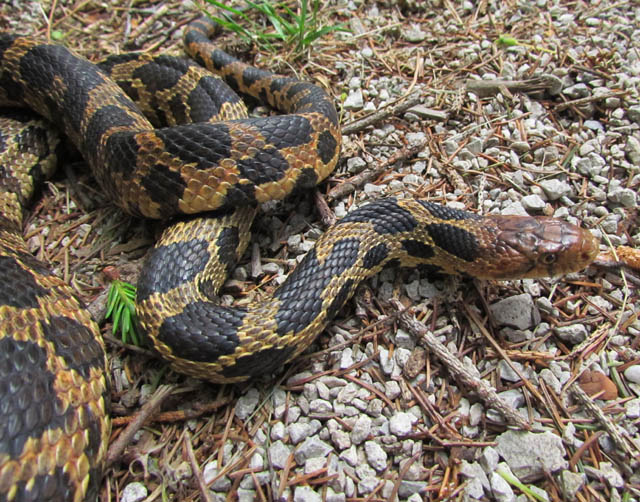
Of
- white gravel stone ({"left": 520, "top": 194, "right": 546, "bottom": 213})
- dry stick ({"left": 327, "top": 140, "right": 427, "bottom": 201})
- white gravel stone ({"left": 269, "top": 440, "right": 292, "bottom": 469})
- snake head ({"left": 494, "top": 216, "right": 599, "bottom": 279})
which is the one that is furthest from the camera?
dry stick ({"left": 327, "top": 140, "right": 427, "bottom": 201})

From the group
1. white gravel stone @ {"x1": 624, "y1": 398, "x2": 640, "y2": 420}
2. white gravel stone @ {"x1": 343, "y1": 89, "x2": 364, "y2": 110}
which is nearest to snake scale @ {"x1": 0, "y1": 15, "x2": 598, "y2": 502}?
white gravel stone @ {"x1": 343, "y1": 89, "x2": 364, "y2": 110}

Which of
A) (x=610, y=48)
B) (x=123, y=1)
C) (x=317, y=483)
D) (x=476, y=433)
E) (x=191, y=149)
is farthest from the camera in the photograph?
(x=123, y=1)

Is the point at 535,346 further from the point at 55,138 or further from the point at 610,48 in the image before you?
the point at 55,138

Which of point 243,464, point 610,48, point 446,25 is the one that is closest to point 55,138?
point 243,464

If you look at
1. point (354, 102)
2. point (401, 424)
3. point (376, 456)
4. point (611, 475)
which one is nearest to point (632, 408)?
point (611, 475)

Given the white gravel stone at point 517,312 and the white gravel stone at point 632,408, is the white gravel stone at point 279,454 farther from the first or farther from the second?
the white gravel stone at point 632,408

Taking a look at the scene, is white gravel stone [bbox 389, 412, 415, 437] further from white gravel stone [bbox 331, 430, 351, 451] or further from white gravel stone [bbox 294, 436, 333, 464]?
white gravel stone [bbox 294, 436, 333, 464]

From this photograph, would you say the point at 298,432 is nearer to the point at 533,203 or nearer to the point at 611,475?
the point at 611,475
